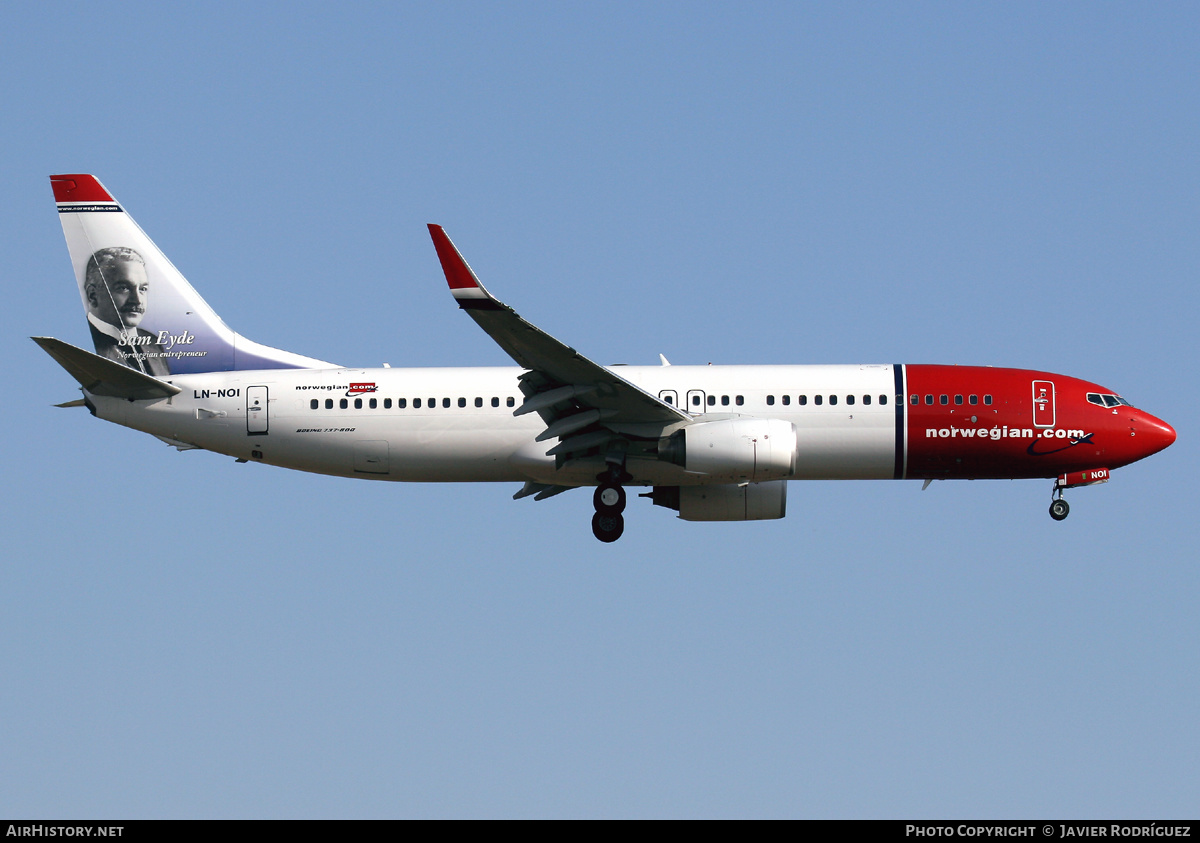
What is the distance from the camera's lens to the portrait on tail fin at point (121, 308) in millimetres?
38469

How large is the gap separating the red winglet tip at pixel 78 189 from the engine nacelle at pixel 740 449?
697 inches

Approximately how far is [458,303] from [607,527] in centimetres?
807

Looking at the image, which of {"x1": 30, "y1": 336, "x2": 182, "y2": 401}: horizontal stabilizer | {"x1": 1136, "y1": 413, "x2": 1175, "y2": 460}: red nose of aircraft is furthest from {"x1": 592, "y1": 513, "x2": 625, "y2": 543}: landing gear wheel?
{"x1": 1136, "y1": 413, "x2": 1175, "y2": 460}: red nose of aircraft

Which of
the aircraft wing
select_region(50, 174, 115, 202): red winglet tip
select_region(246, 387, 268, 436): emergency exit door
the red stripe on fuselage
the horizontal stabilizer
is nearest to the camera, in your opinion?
the aircraft wing

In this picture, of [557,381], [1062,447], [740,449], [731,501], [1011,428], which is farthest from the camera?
[731,501]

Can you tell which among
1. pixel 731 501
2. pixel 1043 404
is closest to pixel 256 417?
pixel 731 501

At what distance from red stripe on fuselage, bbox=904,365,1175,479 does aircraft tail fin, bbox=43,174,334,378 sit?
15.9 metres

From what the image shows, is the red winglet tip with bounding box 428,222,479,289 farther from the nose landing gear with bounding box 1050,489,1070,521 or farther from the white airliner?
the nose landing gear with bounding box 1050,489,1070,521

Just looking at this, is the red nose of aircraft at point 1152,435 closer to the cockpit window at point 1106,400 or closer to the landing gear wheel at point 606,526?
the cockpit window at point 1106,400

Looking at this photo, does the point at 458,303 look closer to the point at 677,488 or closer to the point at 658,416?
the point at 658,416

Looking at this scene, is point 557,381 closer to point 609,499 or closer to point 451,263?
point 609,499

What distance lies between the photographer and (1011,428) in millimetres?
36344

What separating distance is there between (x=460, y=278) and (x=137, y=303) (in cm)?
1251

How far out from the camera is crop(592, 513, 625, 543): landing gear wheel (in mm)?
36250
